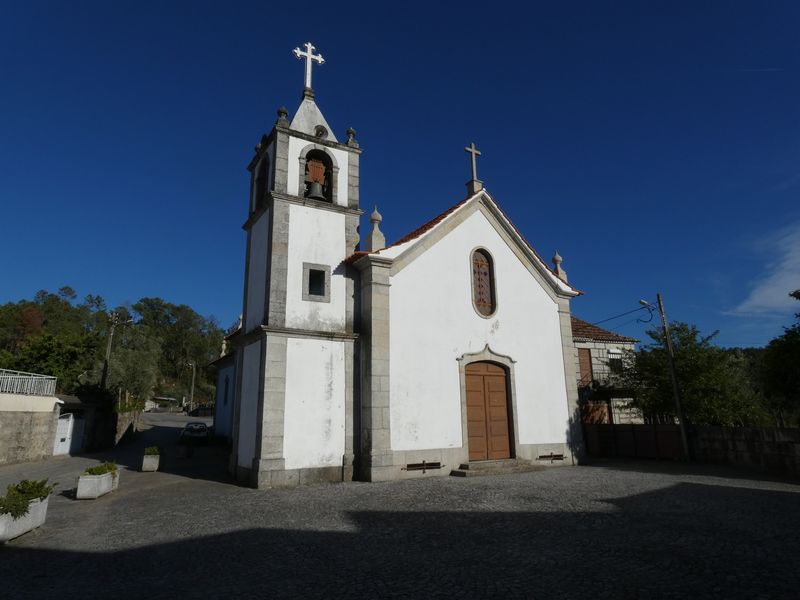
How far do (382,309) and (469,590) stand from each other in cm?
945

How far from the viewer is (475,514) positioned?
8.52 m

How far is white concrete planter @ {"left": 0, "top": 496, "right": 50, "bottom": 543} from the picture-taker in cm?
714

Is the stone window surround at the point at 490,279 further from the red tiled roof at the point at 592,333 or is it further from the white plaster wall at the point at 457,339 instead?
the red tiled roof at the point at 592,333

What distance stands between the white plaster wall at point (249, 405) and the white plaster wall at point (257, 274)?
896 millimetres

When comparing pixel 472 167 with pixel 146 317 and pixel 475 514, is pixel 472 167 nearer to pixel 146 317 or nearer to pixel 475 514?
pixel 475 514

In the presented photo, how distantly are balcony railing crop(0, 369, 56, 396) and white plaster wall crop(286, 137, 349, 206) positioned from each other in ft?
49.6

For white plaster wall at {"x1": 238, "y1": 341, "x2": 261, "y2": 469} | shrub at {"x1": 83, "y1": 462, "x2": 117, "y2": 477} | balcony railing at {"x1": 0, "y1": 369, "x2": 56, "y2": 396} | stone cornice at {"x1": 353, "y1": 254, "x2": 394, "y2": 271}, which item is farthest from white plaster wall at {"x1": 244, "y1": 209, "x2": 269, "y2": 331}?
balcony railing at {"x1": 0, "y1": 369, "x2": 56, "y2": 396}

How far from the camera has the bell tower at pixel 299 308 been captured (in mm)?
12727

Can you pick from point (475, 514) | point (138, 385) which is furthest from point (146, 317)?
point (475, 514)

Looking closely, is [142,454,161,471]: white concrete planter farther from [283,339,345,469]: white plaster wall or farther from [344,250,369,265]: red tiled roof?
[344,250,369,265]: red tiled roof

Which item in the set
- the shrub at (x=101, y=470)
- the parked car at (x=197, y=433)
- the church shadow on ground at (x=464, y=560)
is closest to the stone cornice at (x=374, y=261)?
the church shadow on ground at (x=464, y=560)

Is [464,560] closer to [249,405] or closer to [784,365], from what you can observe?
[249,405]

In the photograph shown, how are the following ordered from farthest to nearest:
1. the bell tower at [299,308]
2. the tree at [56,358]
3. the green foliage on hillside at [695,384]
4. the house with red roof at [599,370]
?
the tree at [56,358], the house with red roof at [599,370], the green foliage on hillside at [695,384], the bell tower at [299,308]

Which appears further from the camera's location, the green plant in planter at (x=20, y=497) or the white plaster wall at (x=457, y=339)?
the white plaster wall at (x=457, y=339)
